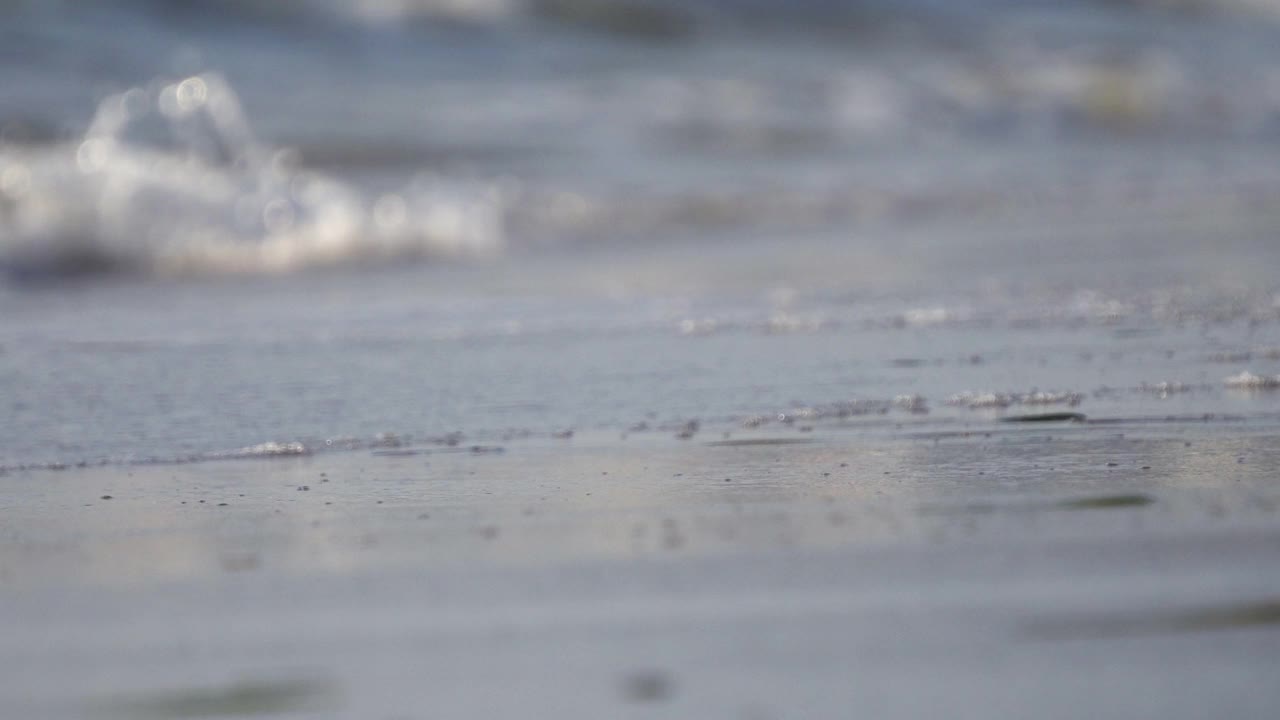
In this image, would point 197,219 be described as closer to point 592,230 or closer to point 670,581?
point 592,230

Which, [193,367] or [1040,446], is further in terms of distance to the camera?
[193,367]

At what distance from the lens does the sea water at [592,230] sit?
11.6ft

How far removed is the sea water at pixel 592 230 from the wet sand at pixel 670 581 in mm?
310

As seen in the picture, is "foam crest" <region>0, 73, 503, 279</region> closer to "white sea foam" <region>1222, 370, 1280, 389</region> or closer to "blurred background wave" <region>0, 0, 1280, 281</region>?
"blurred background wave" <region>0, 0, 1280, 281</region>

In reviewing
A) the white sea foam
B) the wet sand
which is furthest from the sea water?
the wet sand

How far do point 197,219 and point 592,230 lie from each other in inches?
69.6

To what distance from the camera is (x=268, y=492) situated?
2777mm

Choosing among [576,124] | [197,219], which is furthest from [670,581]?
[576,124]

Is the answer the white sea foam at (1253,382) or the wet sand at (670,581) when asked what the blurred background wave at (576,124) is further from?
the wet sand at (670,581)

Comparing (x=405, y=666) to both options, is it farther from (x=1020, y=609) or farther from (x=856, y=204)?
(x=856, y=204)

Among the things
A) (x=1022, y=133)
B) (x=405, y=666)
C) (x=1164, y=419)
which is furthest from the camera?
(x=1022, y=133)

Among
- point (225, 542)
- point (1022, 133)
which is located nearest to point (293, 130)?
point (1022, 133)

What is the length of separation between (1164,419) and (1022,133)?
38.6 feet

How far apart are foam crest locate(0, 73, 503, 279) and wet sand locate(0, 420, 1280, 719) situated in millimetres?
4443
